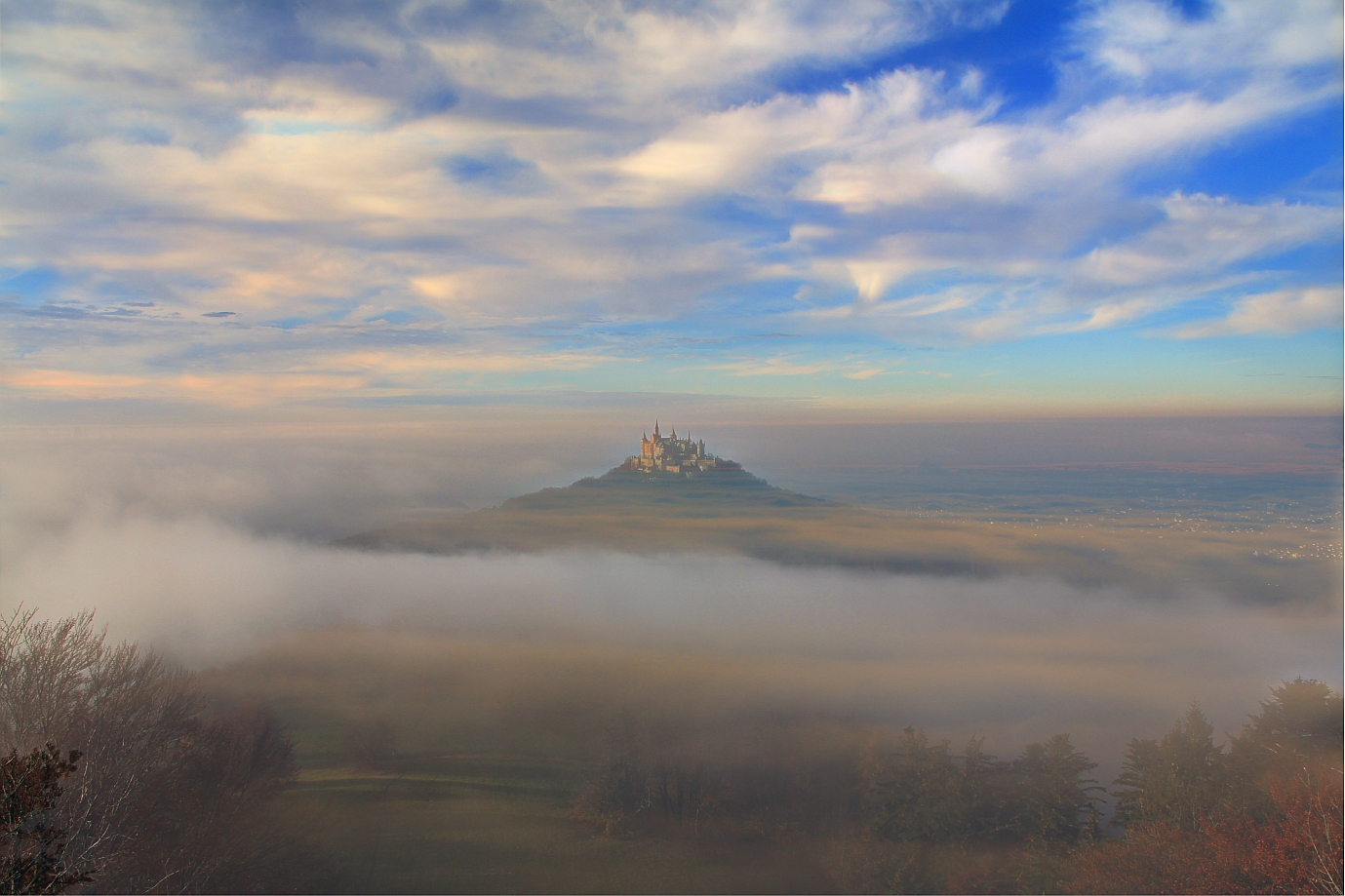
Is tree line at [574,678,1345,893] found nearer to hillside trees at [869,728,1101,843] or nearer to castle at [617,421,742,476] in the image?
hillside trees at [869,728,1101,843]

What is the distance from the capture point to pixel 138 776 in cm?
2600

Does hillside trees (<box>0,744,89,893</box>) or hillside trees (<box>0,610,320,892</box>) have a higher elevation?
hillside trees (<box>0,744,89,893</box>)

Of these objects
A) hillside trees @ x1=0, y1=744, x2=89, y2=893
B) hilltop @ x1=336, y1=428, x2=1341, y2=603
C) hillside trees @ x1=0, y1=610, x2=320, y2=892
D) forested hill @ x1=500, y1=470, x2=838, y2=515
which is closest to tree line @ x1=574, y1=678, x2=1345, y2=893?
hillside trees @ x1=0, y1=610, x2=320, y2=892

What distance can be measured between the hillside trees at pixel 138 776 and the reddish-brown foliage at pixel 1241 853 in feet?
141

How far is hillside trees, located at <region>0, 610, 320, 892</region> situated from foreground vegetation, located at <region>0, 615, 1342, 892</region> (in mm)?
149

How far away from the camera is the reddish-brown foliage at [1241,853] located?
3016 centimetres

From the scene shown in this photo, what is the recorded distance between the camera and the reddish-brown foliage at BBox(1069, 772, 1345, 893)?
30.2 m

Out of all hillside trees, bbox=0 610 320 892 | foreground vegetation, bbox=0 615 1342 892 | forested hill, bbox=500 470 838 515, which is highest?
forested hill, bbox=500 470 838 515

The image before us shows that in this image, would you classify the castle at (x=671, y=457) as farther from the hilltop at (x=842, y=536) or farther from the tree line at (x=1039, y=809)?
the tree line at (x=1039, y=809)

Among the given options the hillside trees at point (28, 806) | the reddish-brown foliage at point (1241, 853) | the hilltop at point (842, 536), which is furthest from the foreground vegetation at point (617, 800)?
the hilltop at point (842, 536)

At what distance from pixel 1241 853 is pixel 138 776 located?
164 feet

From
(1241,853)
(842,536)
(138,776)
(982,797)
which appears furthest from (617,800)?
(842,536)

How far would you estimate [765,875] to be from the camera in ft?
158

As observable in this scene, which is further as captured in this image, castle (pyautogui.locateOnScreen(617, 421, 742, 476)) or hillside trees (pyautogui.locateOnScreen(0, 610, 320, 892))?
castle (pyautogui.locateOnScreen(617, 421, 742, 476))
